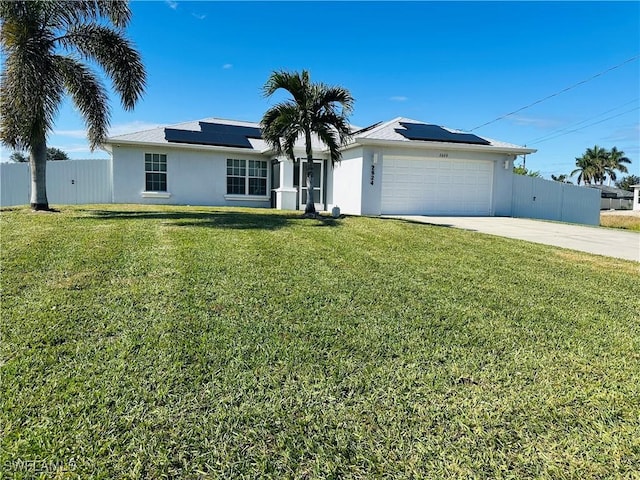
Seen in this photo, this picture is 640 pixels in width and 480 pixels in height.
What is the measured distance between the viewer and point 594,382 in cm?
297

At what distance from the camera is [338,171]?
1697 centimetres

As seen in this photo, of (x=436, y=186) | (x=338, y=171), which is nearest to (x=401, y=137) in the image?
(x=436, y=186)

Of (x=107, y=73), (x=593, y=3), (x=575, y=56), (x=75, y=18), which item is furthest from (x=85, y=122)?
(x=575, y=56)

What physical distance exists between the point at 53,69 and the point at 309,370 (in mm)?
11621

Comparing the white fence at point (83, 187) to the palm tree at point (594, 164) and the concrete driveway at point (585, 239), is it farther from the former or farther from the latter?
the palm tree at point (594, 164)

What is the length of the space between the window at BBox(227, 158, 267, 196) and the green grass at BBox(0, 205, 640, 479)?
1338cm

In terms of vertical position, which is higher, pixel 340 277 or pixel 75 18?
pixel 75 18

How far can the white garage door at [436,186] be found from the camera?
51.3 ft

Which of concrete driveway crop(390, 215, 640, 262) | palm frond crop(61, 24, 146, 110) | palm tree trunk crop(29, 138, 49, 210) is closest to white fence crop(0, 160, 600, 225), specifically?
concrete driveway crop(390, 215, 640, 262)

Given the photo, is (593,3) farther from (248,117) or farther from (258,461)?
(258,461)

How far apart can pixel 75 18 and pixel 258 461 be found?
13000 millimetres

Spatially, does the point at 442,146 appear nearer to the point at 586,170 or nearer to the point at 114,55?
the point at 114,55

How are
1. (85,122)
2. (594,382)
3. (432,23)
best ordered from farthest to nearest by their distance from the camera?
(432,23) < (85,122) < (594,382)

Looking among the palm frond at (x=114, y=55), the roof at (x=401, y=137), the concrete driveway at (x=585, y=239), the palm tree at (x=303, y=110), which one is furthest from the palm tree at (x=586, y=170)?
the palm frond at (x=114, y=55)
